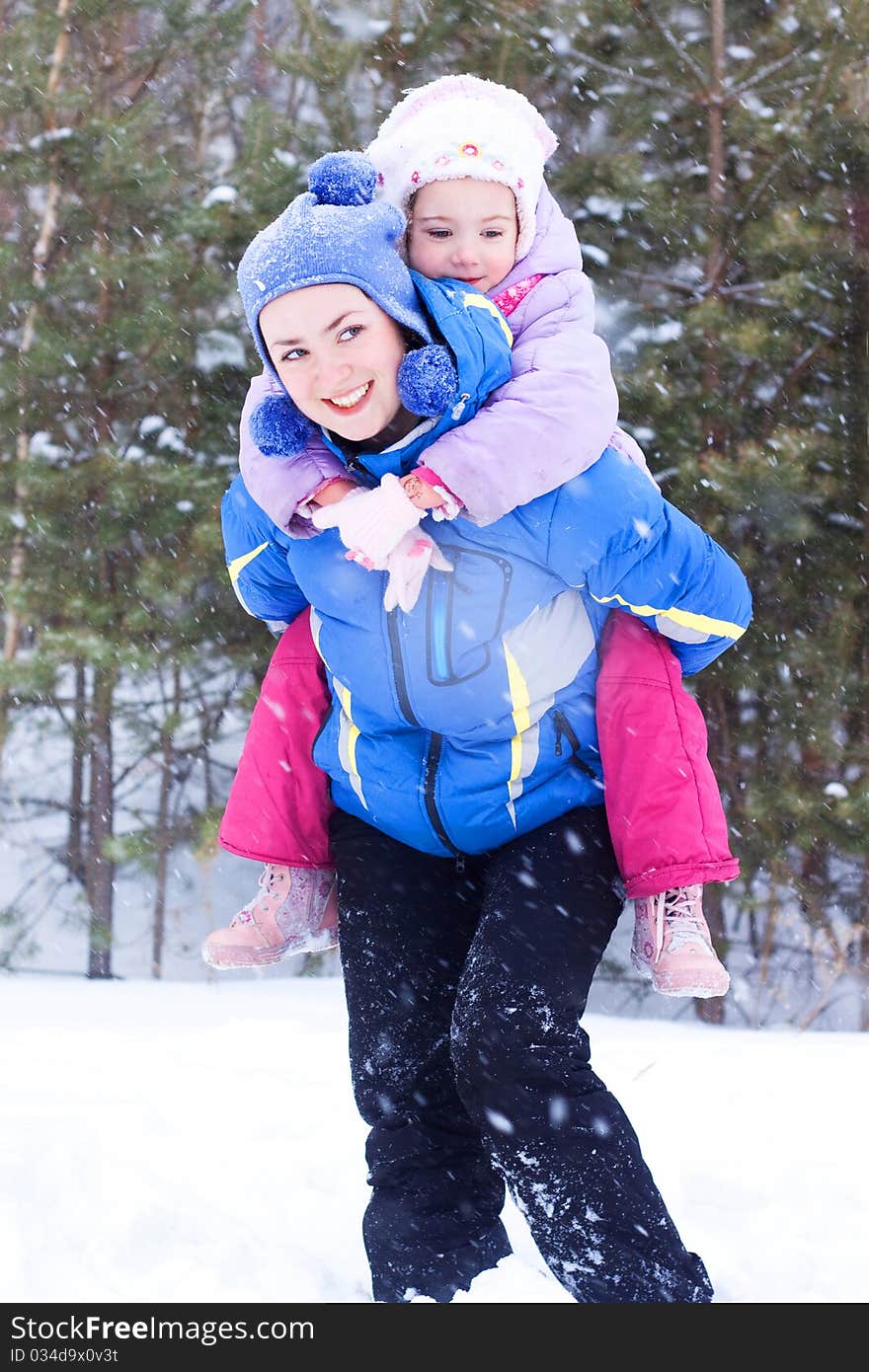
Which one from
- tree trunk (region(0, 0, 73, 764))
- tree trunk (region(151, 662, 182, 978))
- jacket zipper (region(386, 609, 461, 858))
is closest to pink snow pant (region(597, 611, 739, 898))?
jacket zipper (region(386, 609, 461, 858))

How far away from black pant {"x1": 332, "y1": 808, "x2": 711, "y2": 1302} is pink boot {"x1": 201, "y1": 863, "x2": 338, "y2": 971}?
0.10 meters

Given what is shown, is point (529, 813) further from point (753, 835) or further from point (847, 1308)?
point (753, 835)

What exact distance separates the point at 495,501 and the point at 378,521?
176 mm

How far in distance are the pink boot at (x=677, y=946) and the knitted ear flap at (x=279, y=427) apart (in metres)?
0.95

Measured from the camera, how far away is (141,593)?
601cm

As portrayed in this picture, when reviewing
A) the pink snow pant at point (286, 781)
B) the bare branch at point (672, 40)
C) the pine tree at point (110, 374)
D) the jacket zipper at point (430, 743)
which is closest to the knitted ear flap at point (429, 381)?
the jacket zipper at point (430, 743)

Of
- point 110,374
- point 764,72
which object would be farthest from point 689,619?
point 110,374

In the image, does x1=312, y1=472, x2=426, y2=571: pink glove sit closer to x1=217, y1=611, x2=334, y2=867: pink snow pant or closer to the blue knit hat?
the blue knit hat

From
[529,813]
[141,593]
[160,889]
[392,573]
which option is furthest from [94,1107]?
[160,889]

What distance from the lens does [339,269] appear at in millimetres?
1736

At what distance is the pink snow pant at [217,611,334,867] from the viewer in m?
2.14

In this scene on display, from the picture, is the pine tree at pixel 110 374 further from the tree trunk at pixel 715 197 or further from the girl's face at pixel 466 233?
the girl's face at pixel 466 233

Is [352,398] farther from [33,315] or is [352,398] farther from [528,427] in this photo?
[33,315]

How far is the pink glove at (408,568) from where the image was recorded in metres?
1.74
